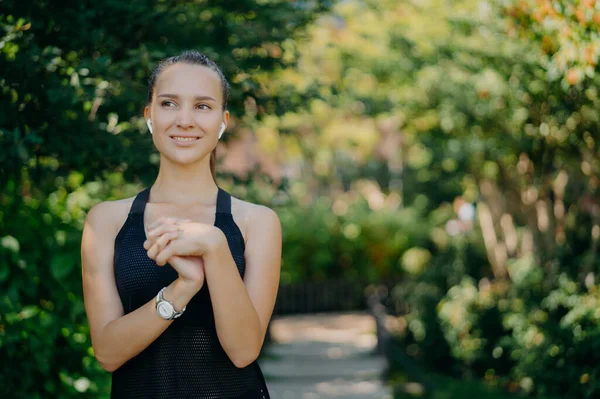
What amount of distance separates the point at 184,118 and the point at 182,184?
23 centimetres

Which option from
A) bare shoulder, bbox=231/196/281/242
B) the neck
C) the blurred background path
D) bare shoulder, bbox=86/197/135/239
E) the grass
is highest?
the neck

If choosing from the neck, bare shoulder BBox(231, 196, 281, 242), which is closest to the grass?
bare shoulder BBox(231, 196, 281, 242)

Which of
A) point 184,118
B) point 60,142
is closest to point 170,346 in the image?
point 184,118

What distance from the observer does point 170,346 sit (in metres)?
2.35

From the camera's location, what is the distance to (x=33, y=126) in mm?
4203

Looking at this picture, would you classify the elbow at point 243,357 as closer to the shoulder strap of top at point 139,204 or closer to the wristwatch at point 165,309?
the wristwatch at point 165,309

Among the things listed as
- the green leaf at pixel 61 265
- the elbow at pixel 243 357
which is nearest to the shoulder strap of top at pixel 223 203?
the elbow at pixel 243 357

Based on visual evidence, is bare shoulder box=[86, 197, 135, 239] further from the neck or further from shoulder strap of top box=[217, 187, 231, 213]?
shoulder strap of top box=[217, 187, 231, 213]

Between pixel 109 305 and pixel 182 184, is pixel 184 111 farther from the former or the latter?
pixel 109 305

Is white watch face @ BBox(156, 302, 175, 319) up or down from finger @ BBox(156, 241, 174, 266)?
down

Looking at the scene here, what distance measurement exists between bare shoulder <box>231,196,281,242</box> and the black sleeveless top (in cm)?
8

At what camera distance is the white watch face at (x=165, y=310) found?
218 centimetres

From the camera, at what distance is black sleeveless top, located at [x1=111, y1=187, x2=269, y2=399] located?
2.35 m

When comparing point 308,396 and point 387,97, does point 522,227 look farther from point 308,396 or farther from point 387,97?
point 308,396
